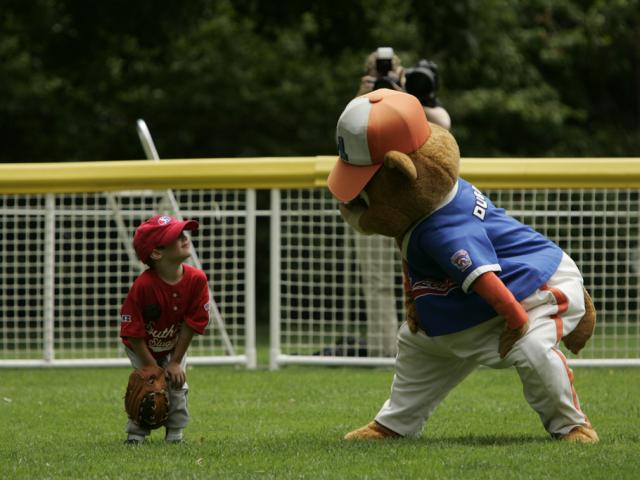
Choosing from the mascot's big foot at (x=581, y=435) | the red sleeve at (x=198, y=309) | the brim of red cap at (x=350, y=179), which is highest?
the brim of red cap at (x=350, y=179)

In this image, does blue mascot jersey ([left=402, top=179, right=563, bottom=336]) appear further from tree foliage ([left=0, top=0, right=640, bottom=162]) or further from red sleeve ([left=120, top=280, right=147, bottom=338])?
tree foliage ([left=0, top=0, right=640, bottom=162])

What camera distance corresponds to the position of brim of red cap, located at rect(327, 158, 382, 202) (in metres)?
5.44

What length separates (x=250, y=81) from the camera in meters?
17.8

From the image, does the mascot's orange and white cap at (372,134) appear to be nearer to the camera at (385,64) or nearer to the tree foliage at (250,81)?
the camera at (385,64)

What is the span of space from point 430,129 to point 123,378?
151 inches

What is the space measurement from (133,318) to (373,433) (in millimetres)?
1248

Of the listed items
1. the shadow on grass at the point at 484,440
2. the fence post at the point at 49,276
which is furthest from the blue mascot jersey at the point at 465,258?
the fence post at the point at 49,276

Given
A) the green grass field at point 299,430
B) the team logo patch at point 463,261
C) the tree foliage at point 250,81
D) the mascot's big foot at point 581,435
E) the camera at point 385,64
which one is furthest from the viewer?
the tree foliage at point 250,81

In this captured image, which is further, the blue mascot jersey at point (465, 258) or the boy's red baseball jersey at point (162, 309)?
the boy's red baseball jersey at point (162, 309)

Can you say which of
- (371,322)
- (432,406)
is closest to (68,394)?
(371,322)

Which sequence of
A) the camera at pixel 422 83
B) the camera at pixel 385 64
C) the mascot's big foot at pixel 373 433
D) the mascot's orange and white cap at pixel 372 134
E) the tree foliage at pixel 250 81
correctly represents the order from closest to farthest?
the mascot's orange and white cap at pixel 372 134, the mascot's big foot at pixel 373 433, the camera at pixel 422 83, the camera at pixel 385 64, the tree foliage at pixel 250 81

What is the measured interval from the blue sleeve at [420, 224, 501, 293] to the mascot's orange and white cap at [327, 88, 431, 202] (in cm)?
39

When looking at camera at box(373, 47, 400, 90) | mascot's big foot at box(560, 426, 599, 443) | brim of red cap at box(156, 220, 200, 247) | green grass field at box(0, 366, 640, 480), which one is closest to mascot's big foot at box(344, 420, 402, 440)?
green grass field at box(0, 366, 640, 480)

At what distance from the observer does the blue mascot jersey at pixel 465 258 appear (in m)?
5.31
